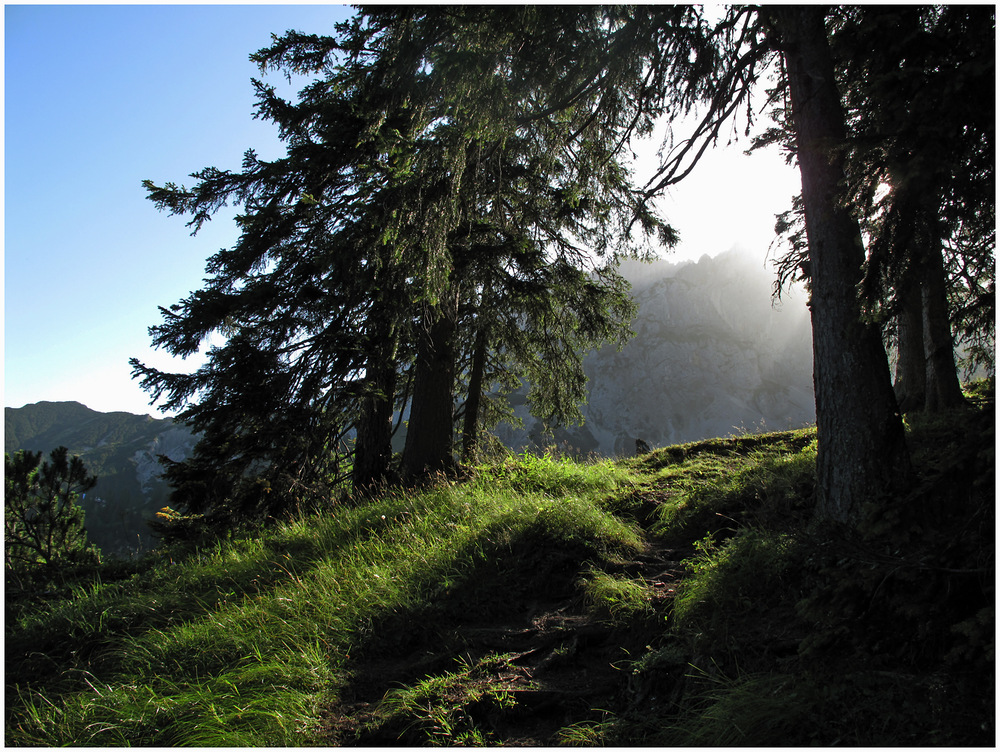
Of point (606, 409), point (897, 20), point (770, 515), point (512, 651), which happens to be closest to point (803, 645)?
point (512, 651)

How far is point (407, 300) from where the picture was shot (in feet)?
21.9

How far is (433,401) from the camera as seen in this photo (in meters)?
8.55

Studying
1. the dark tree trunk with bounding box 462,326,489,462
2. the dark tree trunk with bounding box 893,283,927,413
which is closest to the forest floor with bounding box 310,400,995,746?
the dark tree trunk with bounding box 462,326,489,462

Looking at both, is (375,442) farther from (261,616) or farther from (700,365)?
(700,365)

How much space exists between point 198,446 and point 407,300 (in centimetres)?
338

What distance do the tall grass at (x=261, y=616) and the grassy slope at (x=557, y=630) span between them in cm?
2

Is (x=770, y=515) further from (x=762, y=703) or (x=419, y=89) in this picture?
(x=419, y=89)

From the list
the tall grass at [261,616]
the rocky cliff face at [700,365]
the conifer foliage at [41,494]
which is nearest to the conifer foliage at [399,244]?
the tall grass at [261,616]

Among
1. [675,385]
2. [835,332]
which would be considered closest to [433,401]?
[835,332]

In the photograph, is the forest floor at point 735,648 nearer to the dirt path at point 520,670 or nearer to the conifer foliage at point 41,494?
the dirt path at point 520,670

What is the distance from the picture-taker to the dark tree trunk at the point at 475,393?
966 centimetres

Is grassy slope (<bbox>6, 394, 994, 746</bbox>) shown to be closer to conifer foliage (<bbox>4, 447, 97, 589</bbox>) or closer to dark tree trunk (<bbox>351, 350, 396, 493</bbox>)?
dark tree trunk (<bbox>351, 350, 396, 493</bbox>)

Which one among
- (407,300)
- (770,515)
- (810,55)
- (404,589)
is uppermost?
(810,55)

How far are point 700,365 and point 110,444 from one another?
415 feet
